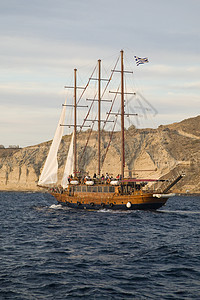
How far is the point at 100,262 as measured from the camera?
2212 centimetres

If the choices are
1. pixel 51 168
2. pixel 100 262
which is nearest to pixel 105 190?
pixel 51 168

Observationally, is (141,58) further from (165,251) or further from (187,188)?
(187,188)

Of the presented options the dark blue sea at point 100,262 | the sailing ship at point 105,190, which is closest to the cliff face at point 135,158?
the sailing ship at point 105,190

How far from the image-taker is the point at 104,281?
18.4 metres

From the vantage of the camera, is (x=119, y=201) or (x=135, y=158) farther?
(x=135, y=158)

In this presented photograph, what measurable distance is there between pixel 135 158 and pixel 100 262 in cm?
13069

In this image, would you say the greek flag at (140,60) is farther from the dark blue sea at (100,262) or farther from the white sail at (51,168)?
the dark blue sea at (100,262)

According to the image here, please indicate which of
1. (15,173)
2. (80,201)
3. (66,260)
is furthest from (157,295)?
(15,173)

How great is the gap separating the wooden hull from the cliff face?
8263 centimetres

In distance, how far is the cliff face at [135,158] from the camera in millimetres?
144750

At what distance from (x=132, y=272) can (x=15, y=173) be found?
146m

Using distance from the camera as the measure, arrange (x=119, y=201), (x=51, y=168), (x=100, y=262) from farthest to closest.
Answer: (x=51, y=168) < (x=119, y=201) < (x=100, y=262)

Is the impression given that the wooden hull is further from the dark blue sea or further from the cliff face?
the cliff face

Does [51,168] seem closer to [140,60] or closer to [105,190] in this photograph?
[105,190]
